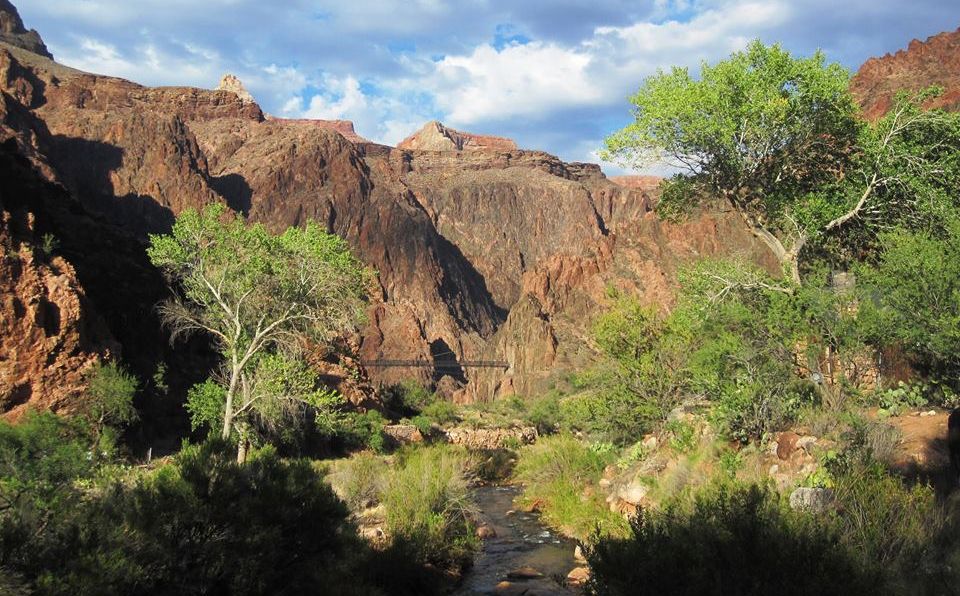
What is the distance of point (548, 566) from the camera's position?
1712cm

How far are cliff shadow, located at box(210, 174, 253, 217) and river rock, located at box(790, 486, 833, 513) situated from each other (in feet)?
582

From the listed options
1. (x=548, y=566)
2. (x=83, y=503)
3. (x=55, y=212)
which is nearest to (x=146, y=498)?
(x=83, y=503)

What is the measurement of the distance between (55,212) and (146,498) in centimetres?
4144

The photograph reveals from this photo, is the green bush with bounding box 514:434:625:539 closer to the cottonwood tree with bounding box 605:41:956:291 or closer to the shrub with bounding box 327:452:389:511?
the shrub with bounding box 327:452:389:511

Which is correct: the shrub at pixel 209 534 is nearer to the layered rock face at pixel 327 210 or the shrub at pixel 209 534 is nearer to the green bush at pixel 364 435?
the green bush at pixel 364 435

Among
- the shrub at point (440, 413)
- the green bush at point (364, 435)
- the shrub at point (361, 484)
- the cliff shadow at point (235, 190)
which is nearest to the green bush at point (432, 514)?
the shrub at point (361, 484)

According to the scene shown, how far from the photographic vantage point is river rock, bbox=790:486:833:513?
33.0 ft

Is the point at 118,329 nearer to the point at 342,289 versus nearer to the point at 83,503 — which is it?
the point at 342,289

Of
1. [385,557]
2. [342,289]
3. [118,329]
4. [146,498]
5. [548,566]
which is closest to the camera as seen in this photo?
[146,498]

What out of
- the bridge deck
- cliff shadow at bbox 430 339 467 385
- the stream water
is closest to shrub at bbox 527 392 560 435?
the stream water

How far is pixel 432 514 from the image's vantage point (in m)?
17.0

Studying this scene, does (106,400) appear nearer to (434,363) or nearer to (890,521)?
(890,521)

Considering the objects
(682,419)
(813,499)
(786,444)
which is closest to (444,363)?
(682,419)

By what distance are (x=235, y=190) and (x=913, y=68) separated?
15003 centimetres
